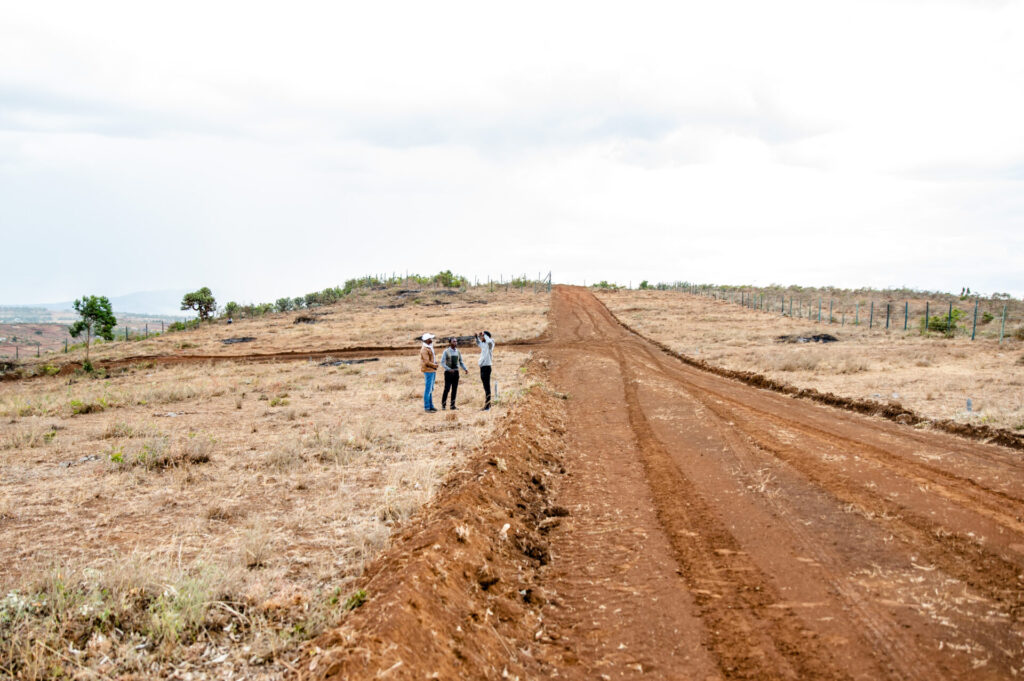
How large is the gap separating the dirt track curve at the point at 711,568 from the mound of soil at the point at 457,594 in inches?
0.8

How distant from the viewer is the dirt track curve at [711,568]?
14.4ft

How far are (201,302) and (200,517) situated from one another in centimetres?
6484

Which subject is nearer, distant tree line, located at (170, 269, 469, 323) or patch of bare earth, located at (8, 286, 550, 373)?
patch of bare earth, located at (8, 286, 550, 373)

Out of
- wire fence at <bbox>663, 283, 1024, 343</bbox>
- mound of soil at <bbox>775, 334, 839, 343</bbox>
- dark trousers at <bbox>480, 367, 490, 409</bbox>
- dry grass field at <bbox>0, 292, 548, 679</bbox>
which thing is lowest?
dry grass field at <bbox>0, 292, 548, 679</bbox>

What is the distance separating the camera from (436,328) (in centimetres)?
4259

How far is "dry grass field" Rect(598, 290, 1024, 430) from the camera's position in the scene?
14.0m

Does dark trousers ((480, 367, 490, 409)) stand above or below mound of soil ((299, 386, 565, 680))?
above

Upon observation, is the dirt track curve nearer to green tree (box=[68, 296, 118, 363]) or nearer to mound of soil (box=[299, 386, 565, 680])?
mound of soil (box=[299, 386, 565, 680])

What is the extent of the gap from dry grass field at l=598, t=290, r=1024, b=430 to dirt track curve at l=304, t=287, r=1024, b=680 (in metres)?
3.82

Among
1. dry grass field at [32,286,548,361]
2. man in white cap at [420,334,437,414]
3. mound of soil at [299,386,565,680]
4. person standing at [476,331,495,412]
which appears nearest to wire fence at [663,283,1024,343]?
dry grass field at [32,286,548,361]

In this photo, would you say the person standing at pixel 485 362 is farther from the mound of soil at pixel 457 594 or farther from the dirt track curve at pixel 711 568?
the mound of soil at pixel 457 594

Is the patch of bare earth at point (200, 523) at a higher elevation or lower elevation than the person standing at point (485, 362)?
lower

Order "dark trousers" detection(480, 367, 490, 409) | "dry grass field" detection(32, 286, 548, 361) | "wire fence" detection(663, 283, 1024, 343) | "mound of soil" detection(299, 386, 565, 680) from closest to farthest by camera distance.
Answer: "mound of soil" detection(299, 386, 565, 680), "dark trousers" detection(480, 367, 490, 409), "dry grass field" detection(32, 286, 548, 361), "wire fence" detection(663, 283, 1024, 343)

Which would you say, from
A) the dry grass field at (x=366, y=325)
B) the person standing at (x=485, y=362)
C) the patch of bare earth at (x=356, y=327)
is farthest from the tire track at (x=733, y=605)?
the dry grass field at (x=366, y=325)
